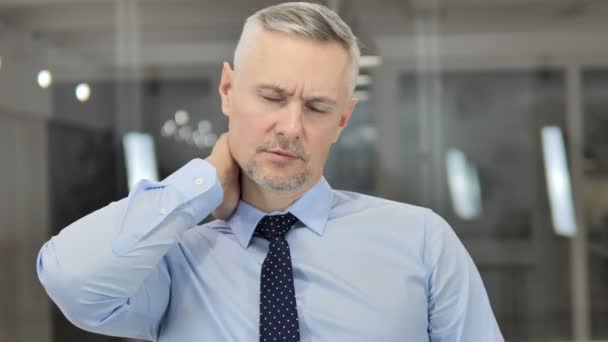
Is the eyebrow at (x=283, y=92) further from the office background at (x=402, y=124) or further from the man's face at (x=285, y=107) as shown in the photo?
the office background at (x=402, y=124)

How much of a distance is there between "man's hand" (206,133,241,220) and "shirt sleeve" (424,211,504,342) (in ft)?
1.13

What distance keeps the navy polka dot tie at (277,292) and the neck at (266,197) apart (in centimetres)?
3

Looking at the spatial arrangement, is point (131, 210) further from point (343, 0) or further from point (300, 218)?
point (343, 0)

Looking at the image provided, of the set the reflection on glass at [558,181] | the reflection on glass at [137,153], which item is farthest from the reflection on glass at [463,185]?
the reflection on glass at [137,153]

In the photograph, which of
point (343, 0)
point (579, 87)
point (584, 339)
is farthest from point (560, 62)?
point (584, 339)

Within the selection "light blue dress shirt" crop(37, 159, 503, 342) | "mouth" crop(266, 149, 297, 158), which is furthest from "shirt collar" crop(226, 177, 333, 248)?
"mouth" crop(266, 149, 297, 158)

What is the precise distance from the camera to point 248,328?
115cm

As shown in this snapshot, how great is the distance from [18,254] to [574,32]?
2.99 meters

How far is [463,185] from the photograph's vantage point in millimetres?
3646

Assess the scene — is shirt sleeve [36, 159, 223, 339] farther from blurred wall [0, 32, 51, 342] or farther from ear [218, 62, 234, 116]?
blurred wall [0, 32, 51, 342]

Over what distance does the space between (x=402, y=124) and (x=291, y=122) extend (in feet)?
8.14

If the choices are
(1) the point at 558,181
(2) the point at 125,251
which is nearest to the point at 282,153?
(2) the point at 125,251

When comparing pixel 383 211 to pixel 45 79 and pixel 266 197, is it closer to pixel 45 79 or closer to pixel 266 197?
pixel 266 197

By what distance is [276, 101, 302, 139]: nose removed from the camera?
113 centimetres
